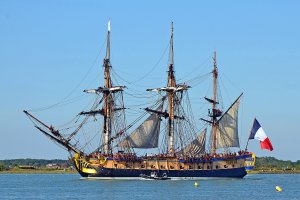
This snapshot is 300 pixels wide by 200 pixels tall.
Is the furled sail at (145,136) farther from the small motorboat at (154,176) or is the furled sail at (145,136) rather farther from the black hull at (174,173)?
the small motorboat at (154,176)

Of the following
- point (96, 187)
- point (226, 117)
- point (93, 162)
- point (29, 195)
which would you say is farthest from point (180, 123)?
point (29, 195)

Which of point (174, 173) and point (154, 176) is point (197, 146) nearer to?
point (174, 173)

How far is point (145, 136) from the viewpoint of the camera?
465ft

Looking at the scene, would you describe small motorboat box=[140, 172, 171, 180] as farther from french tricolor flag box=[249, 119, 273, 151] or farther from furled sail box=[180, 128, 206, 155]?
french tricolor flag box=[249, 119, 273, 151]

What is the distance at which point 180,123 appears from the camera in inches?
5778

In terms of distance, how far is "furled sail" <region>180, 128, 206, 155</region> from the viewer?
14425 centimetres

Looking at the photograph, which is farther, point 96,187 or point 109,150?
point 109,150

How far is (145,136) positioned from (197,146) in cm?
1006

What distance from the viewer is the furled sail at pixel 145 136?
141 metres

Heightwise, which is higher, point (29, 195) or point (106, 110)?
point (106, 110)

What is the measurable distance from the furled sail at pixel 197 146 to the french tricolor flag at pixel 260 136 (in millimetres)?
8768

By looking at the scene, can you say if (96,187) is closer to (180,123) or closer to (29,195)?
(29,195)

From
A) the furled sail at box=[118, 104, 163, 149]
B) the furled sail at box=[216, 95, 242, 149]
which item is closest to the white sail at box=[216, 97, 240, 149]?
the furled sail at box=[216, 95, 242, 149]

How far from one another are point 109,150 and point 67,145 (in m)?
9.17
